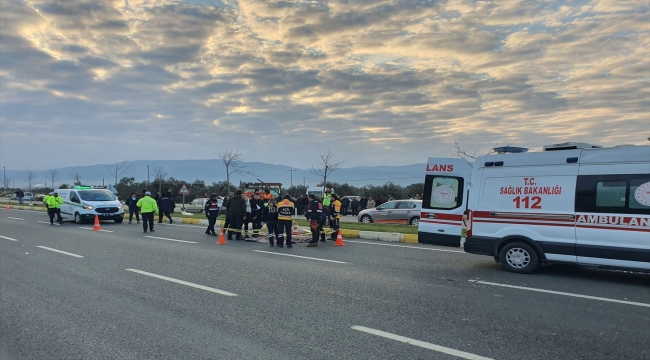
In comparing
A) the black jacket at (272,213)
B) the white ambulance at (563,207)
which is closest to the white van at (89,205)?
the black jacket at (272,213)

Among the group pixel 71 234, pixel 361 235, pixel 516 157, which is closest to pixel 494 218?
pixel 516 157

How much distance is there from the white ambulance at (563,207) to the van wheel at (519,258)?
0.02 meters

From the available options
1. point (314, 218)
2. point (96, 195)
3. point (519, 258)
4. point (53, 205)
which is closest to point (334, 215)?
point (314, 218)

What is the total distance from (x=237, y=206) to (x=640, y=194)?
441 inches

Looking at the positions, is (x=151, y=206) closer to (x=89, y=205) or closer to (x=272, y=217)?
(x=89, y=205)

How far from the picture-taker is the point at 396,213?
2206 centimetres

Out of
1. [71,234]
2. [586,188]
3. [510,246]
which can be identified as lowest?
[71,234]

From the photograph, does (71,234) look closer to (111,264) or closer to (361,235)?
(111,264)

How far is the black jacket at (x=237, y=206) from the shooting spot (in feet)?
49.9

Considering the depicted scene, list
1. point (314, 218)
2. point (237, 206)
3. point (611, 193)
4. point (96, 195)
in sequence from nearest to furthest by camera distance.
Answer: point (611, 193) → point (314, 218) → point (237, 206) → point (96, 195)

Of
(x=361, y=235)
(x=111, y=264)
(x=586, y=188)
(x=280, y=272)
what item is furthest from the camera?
(x=361, y=235)

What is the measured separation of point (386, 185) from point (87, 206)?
33581mm

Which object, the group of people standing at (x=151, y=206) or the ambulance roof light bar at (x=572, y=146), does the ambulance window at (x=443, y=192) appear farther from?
the group of people standing at (x=151, y=206)

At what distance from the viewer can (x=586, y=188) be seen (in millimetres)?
8422
